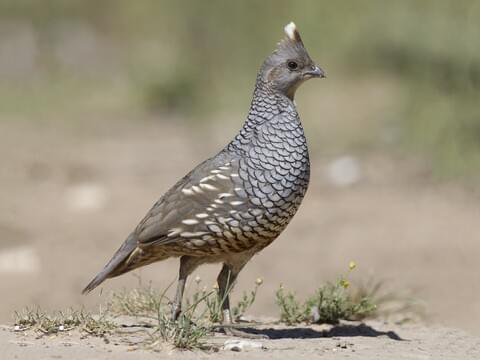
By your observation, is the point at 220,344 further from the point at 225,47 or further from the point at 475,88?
the point at 225,47

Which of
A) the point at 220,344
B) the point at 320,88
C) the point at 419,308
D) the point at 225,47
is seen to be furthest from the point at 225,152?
the point at 225,47

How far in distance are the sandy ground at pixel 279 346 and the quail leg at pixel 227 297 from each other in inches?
4.6

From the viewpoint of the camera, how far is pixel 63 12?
2575cm

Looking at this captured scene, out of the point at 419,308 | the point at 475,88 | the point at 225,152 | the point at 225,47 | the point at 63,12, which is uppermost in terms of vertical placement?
the point at 63,12

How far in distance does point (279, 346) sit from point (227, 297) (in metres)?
0.84

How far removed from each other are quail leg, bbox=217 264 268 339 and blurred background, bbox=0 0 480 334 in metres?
1.80

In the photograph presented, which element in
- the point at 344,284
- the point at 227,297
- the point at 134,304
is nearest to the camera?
the point at 227,297

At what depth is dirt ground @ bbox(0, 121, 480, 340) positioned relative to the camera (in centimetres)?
948

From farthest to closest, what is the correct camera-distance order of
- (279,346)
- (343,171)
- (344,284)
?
(343,171) < (344,284) < (279,346)

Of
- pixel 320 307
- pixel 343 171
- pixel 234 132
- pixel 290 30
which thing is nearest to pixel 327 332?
pixel 320 307

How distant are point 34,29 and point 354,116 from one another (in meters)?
11.2

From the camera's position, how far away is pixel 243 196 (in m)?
6.12

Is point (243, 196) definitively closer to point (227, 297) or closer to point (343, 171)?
point (227, 297)

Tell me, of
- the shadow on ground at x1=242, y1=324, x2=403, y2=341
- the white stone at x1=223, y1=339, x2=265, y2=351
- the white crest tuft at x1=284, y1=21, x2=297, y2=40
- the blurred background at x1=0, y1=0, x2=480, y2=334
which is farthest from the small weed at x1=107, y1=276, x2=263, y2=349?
the white crest tuft at x1=284, y1=21, x2=297, y2=40
